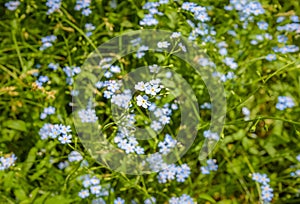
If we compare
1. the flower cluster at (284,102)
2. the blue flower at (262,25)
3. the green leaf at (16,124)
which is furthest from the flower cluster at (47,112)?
the blue flower at (262,25)

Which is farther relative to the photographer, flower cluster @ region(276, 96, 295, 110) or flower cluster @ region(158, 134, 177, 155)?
flower cluster @ region(276, 96, 295, 110)

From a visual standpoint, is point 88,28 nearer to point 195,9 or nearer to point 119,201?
point 195,9

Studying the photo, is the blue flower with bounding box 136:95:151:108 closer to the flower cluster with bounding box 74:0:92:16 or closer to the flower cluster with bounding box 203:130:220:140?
the flower cluster with bounding box 203:130:220:140

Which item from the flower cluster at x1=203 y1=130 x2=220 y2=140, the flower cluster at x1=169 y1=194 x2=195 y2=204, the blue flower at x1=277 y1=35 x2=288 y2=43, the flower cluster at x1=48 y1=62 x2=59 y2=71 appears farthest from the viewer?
the blue flower at x1=277 y1=35 x2=288 y2=43

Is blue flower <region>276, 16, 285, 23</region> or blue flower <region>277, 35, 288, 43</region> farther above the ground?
blue flower <region>276, 16, 285, 23</region>

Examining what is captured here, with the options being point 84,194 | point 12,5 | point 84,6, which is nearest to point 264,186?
point 84,194

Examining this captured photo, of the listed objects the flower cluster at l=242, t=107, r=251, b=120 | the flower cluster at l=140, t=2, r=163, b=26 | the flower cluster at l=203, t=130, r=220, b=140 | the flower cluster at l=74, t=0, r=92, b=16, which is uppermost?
the flower cluster at l=74, t=0, r=92, b=16

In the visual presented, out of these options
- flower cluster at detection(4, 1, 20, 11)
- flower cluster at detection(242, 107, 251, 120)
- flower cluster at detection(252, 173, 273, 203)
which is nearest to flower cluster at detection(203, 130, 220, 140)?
flower cluster at detection(252, 173, 273, 203)
